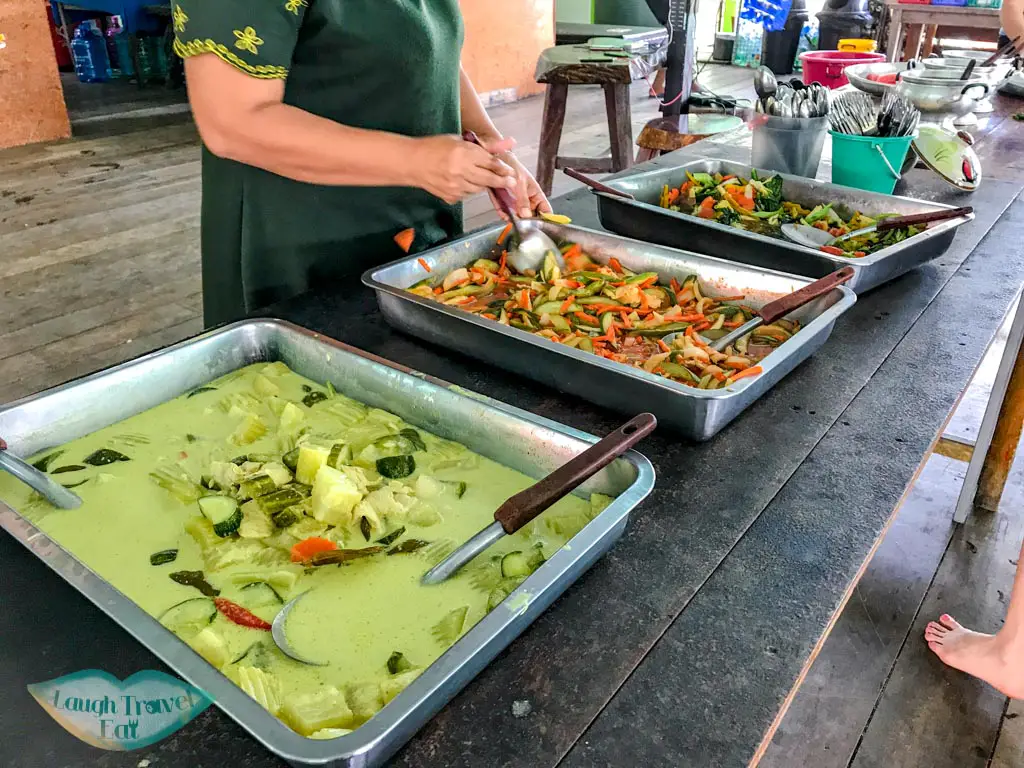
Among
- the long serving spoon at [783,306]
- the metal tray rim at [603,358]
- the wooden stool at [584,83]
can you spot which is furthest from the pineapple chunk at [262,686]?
the wooden stool at [584,83]

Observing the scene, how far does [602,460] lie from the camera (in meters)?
0.77

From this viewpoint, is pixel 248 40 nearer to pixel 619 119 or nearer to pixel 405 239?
pixel 405 239

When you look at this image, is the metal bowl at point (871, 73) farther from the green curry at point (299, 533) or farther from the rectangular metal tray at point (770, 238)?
the green curry at point (299, 533)

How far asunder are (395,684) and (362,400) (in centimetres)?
49

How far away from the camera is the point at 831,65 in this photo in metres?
3.06

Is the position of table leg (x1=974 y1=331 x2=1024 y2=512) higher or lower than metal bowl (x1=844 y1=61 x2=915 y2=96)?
lower

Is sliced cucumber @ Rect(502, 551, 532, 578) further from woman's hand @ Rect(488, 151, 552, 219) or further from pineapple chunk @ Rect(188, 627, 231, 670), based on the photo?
woman's hand @ Rect(488, 151, 552, 219)

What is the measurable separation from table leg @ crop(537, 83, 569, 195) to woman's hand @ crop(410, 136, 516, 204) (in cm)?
226

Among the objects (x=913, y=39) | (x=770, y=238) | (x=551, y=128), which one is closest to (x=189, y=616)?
(x=770, y=238)

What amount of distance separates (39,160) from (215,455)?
503 centimetres

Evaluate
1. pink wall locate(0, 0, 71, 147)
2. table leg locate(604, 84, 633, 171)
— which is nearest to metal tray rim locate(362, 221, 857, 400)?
table leg locate(604, 84, 633, 171)

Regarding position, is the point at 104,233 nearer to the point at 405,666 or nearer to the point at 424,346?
the point at 424,346

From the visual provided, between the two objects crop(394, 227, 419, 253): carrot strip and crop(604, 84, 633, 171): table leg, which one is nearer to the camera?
crop(394, 227, 419, 253): carrot strip

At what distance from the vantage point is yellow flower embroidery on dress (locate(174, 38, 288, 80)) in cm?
113
